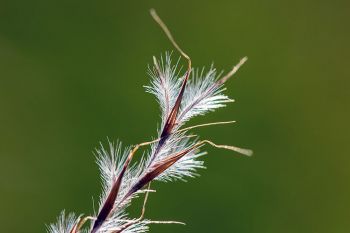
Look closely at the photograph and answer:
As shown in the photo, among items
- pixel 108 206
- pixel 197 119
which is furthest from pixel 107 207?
pixel 197 119

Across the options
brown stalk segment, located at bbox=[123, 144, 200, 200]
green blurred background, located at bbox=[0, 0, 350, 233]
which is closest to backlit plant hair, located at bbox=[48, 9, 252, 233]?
brown stalk segment, located at bbox=[123, 144, 200, 200]

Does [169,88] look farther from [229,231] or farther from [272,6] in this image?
[272,6]

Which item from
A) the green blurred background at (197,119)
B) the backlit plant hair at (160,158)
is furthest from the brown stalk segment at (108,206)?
the green blurred background at (197,119)

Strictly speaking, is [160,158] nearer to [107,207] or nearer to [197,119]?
[107,207]

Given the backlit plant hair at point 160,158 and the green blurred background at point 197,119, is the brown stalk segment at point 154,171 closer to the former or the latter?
the backlit plant hair at point 160,158

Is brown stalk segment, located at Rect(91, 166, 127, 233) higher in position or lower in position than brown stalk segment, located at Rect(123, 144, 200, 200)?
lower

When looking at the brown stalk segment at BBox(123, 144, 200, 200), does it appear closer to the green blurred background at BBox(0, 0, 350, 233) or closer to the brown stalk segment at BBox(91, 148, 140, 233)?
the brown stalk segment at BBox(91, 148, 140, 233)
